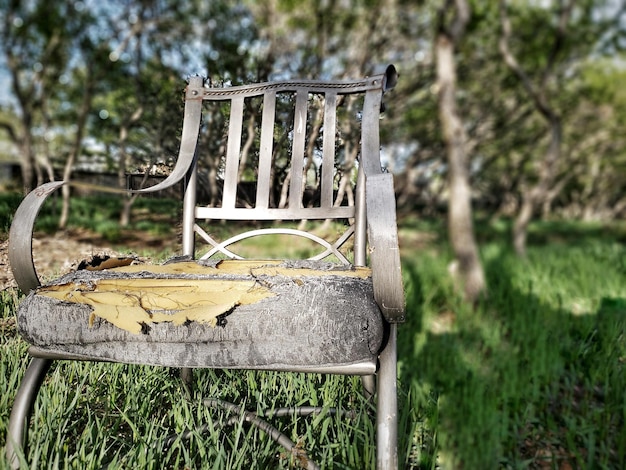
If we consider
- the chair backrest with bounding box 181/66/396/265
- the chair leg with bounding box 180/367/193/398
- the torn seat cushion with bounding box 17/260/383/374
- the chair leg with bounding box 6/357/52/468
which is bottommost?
Answer: the chair leg with bounding box 180/367/193/398

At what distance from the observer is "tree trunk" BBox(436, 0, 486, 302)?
10.6 ft

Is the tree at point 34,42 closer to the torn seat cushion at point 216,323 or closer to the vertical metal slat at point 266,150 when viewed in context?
the vertical metal slat at point 266,150

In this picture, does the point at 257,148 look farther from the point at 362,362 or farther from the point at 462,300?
the point at 462,300

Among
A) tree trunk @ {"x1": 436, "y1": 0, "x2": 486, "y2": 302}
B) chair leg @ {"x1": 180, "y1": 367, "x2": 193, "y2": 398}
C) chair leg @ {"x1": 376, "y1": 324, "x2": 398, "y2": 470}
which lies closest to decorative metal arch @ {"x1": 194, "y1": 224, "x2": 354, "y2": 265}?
chair leg @ {"x1": 180, "y1": 367, "x2": 193, "y2": 398}

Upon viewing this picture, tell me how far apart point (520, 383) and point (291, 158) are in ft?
4.17

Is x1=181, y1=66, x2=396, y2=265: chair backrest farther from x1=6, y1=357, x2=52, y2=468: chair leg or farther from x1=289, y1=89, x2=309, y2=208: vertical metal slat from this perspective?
x1=6, y1=357, x2=52, y2=468: chair leg

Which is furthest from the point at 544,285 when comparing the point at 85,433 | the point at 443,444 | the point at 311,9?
the point at 311,9

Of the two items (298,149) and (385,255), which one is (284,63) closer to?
(298,149)

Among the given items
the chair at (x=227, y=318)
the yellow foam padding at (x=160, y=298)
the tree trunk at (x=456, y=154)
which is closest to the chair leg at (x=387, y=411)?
the chair at (x=227, y=318)

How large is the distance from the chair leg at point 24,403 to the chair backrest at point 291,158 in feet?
1.64

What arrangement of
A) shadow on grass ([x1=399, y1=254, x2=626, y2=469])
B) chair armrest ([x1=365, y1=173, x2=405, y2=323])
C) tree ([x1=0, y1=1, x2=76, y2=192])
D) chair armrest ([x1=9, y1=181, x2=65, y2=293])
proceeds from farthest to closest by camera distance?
tree ([x1=0, y1=1, x2=76, y2=192]), shadow on grass ([x1=399, y1=254, x2=626, y2=469]), chair armrest ([x1=9, y1=181, x2=65, y2=293]), chair armrest ([x1=365, y1=173, x2=405, y2=323])

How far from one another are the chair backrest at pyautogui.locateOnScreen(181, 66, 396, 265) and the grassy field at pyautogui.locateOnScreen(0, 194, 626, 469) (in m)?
0.36

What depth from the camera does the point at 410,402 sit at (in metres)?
1.40

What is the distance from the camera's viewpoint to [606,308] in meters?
2.46
